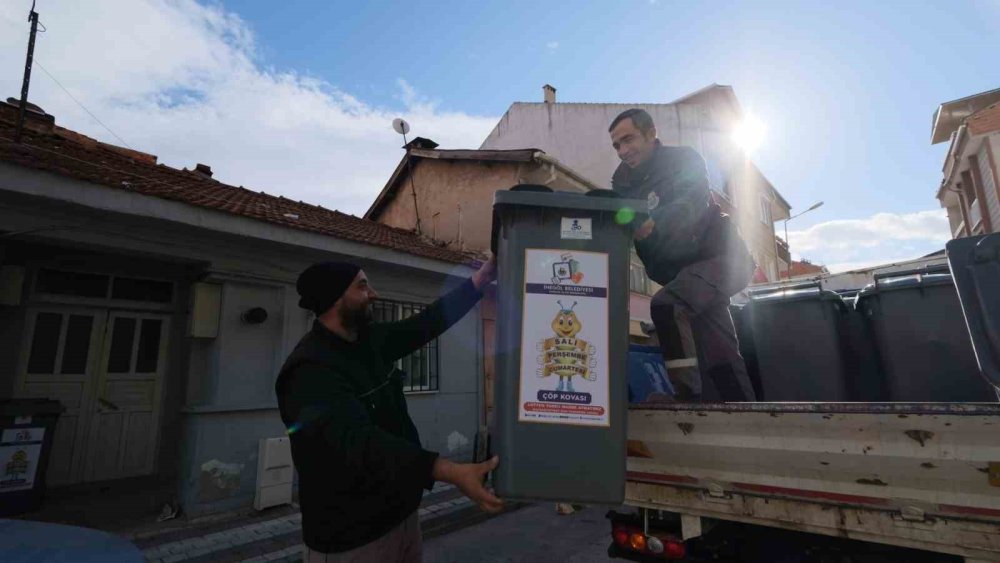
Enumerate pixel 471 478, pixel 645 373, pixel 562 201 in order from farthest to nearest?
pixel 645 373 < pixel 562 201 < pixel 471 478

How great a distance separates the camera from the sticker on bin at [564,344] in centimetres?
144

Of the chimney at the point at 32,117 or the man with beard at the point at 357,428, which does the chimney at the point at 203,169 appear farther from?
the man with beard at the point at 357,428

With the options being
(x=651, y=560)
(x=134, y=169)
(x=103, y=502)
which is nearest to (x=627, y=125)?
(x=651, y=560)

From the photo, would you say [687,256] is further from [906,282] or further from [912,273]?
[912,273]

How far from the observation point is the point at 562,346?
1470 millimetres

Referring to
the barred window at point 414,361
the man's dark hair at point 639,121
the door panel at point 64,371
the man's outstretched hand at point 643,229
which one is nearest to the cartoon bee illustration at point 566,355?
the man's outstretched hand at point 643,229

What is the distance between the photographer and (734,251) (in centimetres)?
257

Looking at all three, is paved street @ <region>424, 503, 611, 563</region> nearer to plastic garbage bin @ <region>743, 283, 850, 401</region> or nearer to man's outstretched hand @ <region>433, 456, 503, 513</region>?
plastic garbage bin @ <region>743, 283, 850, 401</region>

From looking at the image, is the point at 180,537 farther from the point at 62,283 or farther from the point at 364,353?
the point at 364,353

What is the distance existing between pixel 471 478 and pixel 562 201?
2.91ft

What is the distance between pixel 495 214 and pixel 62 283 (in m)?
6.76

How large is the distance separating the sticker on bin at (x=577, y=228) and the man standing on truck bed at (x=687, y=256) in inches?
31.0

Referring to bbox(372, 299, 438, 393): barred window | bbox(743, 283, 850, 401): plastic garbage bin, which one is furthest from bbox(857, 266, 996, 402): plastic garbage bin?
bbox(372, 299, 438, 393): barred window

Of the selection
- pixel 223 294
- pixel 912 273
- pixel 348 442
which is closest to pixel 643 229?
pixel 348 442
